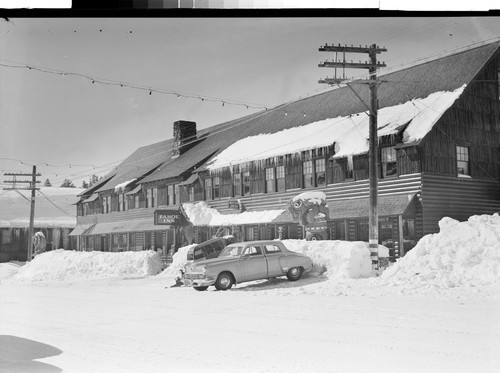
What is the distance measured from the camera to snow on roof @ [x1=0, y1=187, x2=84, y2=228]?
909 cm

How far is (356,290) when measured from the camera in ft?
34.8

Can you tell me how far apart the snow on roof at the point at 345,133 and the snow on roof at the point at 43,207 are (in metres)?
3.04

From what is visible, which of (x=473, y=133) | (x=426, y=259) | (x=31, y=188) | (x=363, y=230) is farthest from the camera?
(x=363, y=230)

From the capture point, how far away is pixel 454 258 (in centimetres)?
1062

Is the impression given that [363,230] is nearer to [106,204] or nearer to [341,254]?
[341,254]

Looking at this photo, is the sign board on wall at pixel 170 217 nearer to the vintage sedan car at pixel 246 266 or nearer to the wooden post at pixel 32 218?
the vintage sedan car at pixel 246 266

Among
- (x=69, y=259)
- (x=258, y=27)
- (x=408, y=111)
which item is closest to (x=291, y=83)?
(x=258, y=27)

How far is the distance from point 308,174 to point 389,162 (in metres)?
1.63

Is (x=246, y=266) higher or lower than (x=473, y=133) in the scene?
lower

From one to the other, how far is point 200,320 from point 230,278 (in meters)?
3.42

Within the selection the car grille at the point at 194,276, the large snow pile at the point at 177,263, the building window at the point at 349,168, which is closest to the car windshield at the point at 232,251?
the car grille at the point at 194,276

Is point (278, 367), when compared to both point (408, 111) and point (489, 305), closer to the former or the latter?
point (489, 305)

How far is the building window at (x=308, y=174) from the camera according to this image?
A: 11711 mm

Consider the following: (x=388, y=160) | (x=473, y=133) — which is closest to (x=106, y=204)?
(x=388, y=160)
